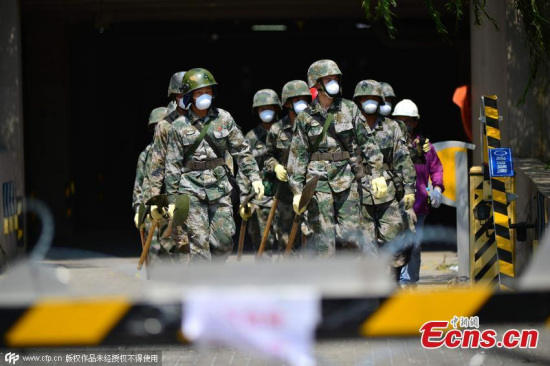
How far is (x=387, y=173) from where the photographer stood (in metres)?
10.6

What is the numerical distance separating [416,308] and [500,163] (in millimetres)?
5570

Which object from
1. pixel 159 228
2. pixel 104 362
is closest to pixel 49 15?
pixel 159 228

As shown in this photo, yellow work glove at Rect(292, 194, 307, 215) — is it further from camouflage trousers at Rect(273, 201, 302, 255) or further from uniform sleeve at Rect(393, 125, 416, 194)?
camouflage trousers at Rect(273, 201, 302, 255)

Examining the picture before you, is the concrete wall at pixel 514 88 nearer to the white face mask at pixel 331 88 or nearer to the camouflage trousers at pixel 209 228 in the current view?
the white face mask at pixel 331 88

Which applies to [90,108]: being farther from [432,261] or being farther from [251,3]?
[432,261]

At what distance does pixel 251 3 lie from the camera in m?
16.5

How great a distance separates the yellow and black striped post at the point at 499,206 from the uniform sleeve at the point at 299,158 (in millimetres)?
1467

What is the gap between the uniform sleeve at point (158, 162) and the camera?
32.1ft

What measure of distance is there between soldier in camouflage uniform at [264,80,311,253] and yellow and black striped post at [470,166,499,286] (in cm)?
181

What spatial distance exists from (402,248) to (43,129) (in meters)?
9.71

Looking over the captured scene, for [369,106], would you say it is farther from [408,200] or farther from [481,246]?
[481,246]

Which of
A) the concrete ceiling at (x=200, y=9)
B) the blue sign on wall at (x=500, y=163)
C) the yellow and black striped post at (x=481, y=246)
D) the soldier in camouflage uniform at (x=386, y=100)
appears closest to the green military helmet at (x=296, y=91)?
the soldier in camouflage uniform at (x=386, y=100)

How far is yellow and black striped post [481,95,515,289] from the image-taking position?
30.3 feet

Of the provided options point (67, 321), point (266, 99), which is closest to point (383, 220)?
point (266, 99)
